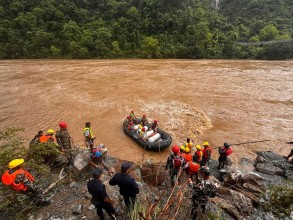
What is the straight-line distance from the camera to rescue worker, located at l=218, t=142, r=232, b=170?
5996 mm

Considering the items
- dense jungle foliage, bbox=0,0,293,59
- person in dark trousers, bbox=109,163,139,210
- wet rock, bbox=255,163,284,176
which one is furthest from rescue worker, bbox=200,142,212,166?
dense jungle foliage, bbox=0,0,293,59

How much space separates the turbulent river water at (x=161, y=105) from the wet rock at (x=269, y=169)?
3.25 ft

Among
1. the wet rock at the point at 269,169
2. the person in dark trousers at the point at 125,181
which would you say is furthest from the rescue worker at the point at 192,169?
the wet rock at the point at 269,169

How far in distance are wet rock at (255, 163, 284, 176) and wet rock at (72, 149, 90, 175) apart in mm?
5596

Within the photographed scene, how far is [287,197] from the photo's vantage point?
375 centimetres

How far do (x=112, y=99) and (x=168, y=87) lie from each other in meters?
5.18

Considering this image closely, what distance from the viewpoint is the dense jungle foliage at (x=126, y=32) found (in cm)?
3219

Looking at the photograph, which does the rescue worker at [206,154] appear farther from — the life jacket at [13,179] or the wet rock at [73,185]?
the life jacket at [13,179]

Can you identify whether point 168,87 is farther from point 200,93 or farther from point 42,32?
point 42,32

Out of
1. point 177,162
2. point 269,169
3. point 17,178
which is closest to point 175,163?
point 177,162

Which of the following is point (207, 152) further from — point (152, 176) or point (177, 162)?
point (152, 176)

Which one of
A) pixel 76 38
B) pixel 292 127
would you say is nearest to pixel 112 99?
pixel 292 127

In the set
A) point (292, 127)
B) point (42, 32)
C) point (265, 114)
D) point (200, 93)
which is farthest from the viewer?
point (42, 32)

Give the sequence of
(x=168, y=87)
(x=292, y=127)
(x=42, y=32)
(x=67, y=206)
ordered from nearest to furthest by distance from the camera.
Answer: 1. (x=67, y=206)
2. (x=292, y=127)
3. (x=168, y=87)
4. (x=42, y=32)
